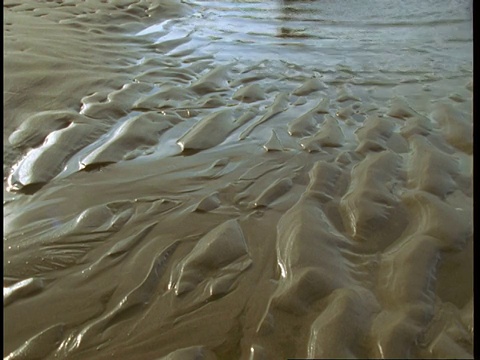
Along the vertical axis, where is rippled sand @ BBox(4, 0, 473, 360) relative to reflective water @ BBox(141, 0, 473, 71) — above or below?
below

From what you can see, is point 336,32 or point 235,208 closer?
point 235,208

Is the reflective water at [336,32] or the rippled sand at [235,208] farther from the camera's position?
the reflective water at [336,32]

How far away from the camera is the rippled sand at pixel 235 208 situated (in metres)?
1.09

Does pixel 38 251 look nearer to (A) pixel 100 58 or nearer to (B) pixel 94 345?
(B) pixel 94 345

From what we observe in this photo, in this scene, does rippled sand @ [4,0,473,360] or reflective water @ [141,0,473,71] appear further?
reflective water @ [141,0,473,71]

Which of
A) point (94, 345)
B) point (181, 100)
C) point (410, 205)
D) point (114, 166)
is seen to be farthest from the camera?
point (181, 100)

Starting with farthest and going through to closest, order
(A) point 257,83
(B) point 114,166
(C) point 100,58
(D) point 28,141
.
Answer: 1. (C) point 100,58
2. (A) point 257,83
3. (D) point 28,141
4. (B) point 114,166

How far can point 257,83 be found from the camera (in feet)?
8.27

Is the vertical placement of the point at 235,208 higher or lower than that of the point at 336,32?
lower

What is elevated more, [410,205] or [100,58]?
[100,58]

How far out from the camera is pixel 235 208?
147 centimetres

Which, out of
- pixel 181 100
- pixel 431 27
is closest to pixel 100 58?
pixel 181 100

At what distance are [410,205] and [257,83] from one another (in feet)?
4.11

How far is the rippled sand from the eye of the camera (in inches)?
42.8
